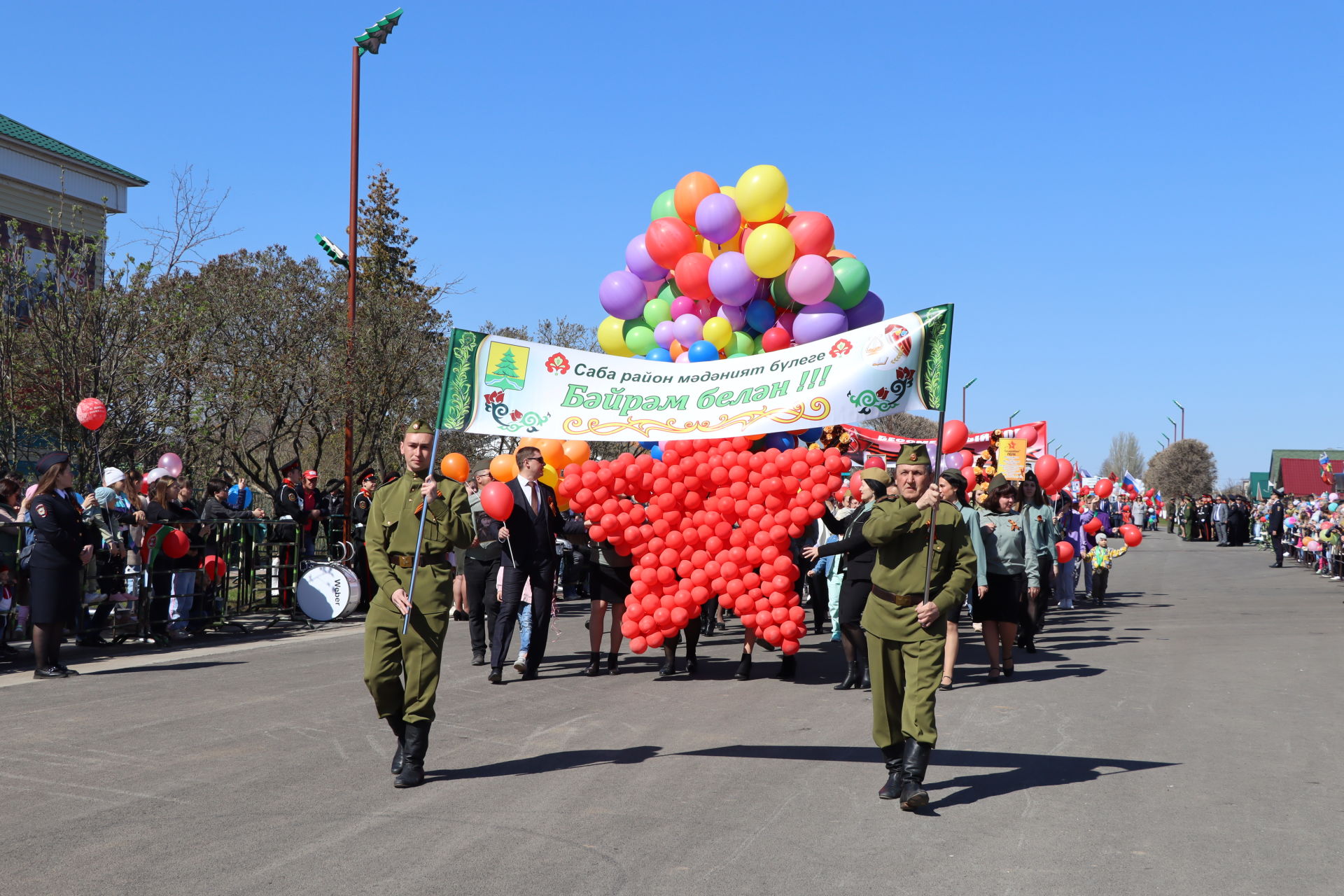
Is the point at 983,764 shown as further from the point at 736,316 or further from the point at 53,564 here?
the point at 53,564

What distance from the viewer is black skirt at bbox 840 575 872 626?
35.0 feet

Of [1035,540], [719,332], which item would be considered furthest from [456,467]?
[1035,540]

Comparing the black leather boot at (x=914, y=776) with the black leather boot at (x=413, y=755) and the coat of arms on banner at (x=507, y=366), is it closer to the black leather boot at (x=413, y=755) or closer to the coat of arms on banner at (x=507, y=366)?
the black leather boot at (x=413, y=755)

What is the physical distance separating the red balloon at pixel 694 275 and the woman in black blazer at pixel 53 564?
667cm

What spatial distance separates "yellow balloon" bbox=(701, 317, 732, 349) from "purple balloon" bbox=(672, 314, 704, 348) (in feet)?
1.05

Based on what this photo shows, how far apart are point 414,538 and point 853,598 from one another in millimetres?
4751

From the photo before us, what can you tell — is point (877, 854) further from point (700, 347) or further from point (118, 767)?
point (700, 347)

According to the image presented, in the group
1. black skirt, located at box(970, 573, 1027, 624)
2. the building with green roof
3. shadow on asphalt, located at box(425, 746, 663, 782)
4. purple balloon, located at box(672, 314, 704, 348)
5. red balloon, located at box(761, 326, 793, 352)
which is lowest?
shadow on asphalt, located at box(425, 746, 663, 782)

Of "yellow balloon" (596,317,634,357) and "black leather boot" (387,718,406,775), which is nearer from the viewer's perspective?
"black leather boot" (387,718,406,775)

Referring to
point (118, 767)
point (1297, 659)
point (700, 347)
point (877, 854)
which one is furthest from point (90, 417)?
point (1297, 659)


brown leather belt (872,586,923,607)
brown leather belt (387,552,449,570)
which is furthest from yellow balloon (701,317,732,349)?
brown leather belt (872,586,923,607)

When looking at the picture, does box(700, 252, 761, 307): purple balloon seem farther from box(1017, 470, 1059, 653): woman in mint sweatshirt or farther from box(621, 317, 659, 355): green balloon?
box(1017, 470, 1059, 653): woman in mint sweatshirt

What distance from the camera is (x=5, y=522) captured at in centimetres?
1205

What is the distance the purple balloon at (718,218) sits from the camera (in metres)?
14.1
